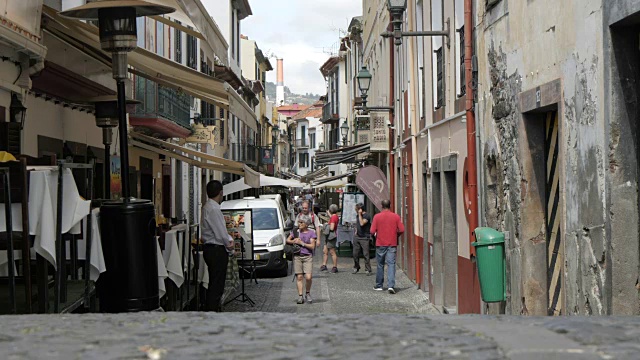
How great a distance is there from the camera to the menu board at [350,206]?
1045 inches

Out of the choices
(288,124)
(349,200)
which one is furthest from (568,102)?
(288,124)

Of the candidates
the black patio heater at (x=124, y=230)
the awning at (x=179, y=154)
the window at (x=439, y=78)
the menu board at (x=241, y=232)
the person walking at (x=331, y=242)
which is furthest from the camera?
the person walking at (x=331, y=242)

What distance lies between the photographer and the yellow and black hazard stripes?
8867 millimetres

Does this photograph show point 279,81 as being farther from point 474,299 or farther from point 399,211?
point 474,299

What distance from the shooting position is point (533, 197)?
928 centimetres

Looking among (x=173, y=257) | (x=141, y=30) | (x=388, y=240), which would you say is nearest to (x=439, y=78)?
(x=388, y=240)

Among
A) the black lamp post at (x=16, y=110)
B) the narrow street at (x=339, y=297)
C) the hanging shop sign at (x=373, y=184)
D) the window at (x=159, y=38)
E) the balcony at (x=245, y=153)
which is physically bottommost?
the narrow street at (x=339, y=297)

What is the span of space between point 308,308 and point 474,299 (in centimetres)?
380

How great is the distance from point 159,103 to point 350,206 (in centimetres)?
853

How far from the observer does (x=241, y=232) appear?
15922 mm

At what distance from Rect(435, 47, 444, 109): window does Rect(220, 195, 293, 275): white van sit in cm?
539

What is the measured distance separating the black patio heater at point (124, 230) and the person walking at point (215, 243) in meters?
4.07

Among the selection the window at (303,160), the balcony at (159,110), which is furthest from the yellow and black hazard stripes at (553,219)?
the window at (303,160)

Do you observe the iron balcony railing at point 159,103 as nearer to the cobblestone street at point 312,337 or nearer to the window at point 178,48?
the window at point 178,48
